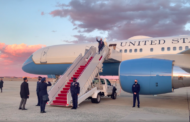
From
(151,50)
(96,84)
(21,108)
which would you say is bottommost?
(21,108)

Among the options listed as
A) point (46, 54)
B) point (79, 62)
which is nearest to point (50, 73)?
point (46, 54)

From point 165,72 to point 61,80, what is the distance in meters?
6.23

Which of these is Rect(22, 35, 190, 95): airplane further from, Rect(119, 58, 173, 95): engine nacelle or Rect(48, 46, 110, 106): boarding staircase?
Rect(48, 46, 110, 106): boarding staircase

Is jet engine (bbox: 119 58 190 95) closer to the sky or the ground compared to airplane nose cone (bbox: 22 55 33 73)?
closer to the ground

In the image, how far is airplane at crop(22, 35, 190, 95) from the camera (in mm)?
9891

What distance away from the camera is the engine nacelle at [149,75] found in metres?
9.80

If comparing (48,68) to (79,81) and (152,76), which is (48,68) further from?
(152,76)

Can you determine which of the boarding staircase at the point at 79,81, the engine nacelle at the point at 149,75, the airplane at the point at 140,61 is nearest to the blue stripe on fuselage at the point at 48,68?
the airplane at the point at 140,61

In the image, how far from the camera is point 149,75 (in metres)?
10.0

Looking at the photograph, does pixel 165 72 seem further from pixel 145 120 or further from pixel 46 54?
pixel 46 54

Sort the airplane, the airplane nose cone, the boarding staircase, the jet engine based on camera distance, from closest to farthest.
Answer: the jet engine
the airplane
the boarding staircase
the airplane nose cone

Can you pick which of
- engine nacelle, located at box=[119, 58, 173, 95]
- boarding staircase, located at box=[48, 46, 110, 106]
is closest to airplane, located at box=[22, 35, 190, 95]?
engine nacelle, located at box=[119, 58, 173, 95]

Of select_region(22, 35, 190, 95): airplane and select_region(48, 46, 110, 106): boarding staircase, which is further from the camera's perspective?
select_region(48, 46, 110, 106): boarding staircase

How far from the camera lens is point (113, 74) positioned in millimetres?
16516
